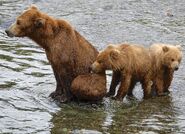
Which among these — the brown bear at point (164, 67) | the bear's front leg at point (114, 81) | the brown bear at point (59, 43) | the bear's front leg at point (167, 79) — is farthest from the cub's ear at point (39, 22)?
the bear's front leg at point (167, 79)

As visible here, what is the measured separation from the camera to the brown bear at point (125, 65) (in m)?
10.1

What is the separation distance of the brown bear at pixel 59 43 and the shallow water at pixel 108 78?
0.48 metres

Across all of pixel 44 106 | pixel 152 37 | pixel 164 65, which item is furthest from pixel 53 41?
pixel 152 37

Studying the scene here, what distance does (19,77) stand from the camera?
1135cm

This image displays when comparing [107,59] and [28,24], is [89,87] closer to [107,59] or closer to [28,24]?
[107,59]

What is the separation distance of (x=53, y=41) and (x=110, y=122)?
5.70 ft

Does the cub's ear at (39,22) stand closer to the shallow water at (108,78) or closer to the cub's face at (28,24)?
the cub's face at (28,24)

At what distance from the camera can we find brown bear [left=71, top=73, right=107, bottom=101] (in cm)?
976

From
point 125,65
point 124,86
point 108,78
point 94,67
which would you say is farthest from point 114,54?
point 108,78

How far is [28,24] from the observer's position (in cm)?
960

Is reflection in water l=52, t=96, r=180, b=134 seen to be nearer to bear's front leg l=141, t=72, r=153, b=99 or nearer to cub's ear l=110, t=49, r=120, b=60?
bear's front leg l=141, t=72, r=153, b=99

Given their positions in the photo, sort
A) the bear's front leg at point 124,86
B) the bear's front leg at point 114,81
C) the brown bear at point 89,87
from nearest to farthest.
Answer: the brown bear at point 89,87
the bear's front leg at point 124,86
the bear's front leg at point 114,81

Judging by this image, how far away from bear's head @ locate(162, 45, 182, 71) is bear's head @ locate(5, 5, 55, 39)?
2.48 metres

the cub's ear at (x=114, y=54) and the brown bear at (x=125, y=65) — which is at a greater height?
the cub's ear at (x=114, y=54)
